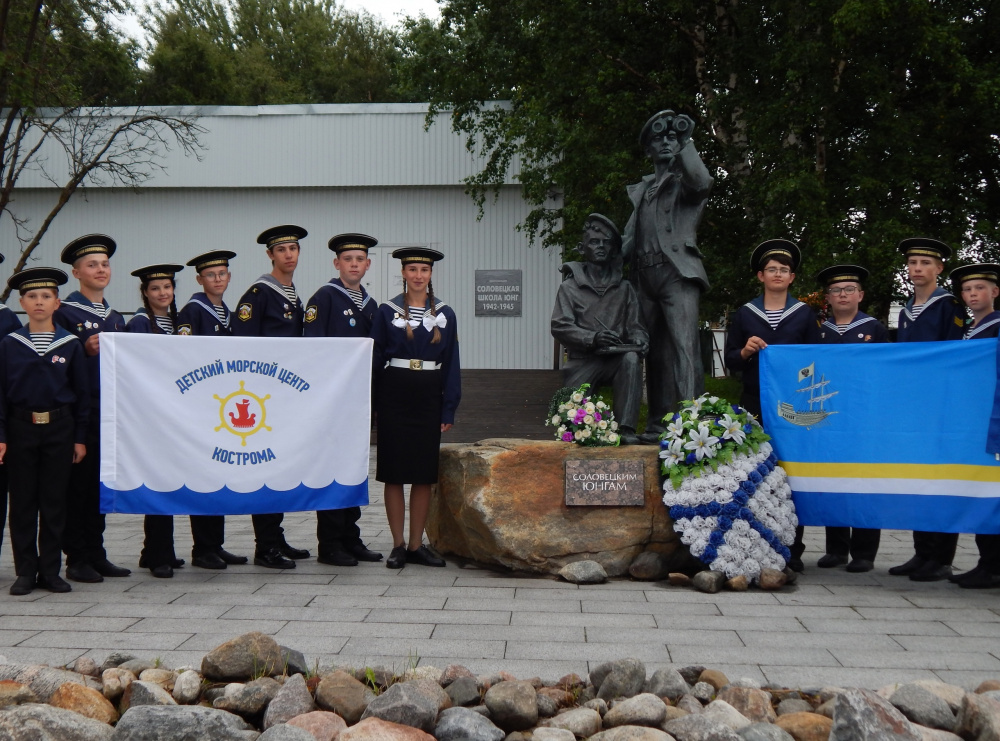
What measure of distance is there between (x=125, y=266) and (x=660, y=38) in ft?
45.4

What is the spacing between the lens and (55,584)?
18.1 ft

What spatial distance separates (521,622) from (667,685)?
54.4 inches

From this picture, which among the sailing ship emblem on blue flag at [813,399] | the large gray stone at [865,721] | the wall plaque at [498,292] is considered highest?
the wall plaque at [498,292]

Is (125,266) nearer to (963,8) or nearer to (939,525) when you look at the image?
(963,8)

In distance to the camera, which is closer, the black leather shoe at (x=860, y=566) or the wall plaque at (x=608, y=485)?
the wall plaque at (x=608, y=485)

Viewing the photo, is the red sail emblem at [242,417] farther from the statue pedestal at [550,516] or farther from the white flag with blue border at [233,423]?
the statue pedestal at [550,516]

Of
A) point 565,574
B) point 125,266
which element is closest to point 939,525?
point 565,574

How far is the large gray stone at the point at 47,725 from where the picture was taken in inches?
121

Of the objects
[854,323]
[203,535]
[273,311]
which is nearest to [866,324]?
[854,323]

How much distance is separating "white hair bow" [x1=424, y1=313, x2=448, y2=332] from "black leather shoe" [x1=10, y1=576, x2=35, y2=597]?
2.69 meters

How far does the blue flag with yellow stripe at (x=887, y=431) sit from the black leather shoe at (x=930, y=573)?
0.37 metres

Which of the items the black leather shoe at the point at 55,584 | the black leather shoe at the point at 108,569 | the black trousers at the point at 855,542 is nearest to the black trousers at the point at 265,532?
the black leather shoe at the point at 108,569

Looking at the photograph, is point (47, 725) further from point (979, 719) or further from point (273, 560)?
point (273, 560)

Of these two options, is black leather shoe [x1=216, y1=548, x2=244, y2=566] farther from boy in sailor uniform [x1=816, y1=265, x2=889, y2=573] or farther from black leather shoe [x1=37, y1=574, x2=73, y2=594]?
boy in sailor uniform [x1=816, y1=265, x2=889, y2=573]
